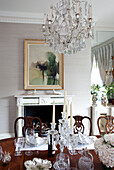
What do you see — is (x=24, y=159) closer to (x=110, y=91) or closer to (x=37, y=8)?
(x=37, y=8)

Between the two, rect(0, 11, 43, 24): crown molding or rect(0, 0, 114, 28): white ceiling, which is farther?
rect(0, 11, 43, 24): crown molding

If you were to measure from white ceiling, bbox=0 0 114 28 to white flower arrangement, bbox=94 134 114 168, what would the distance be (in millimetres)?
2742

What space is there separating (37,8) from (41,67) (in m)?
1.28

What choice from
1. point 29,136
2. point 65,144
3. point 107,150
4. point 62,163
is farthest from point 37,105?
point 107,150

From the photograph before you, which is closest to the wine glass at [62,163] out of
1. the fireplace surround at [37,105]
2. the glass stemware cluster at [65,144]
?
the glass stemware cluster at [65,144]

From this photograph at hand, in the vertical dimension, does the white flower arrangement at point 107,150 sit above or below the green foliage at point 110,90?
below

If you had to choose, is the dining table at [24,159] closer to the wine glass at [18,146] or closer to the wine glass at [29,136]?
the wine glass at [18,146]

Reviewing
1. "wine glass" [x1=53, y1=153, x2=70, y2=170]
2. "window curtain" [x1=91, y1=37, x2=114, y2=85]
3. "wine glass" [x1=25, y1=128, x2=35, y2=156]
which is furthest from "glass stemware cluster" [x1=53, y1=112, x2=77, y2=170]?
"window curtain" [x1=91, y1=37, x2=114, y2=85]

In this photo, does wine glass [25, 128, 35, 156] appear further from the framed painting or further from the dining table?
the framed painting

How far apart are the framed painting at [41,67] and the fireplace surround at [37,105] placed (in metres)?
0.23

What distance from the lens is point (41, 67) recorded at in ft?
12.3

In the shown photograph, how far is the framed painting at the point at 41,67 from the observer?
3680mm

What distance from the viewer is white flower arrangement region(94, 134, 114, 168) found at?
3.91ft

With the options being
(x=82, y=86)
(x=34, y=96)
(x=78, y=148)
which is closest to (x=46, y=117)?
(x=34, y=96)
